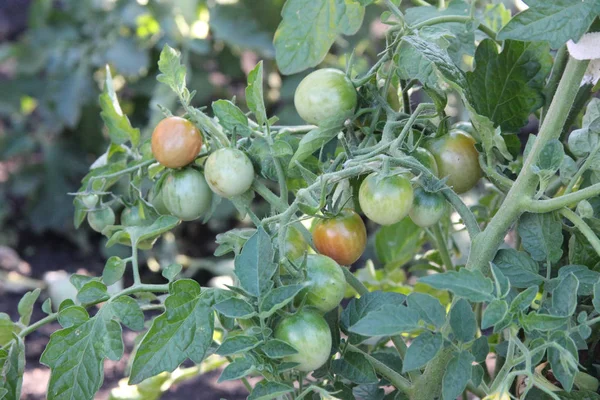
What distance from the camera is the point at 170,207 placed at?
81 cm

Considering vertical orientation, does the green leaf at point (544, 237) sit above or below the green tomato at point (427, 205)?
below

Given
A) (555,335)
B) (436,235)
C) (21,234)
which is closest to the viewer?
(555,335)

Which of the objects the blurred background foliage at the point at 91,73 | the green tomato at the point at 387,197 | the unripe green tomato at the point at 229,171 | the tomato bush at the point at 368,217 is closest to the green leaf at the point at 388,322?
the tomato bush at the point at 368,217

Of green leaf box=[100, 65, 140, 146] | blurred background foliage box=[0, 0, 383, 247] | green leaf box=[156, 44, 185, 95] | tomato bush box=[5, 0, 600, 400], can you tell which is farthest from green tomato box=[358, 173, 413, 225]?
blurred background foliage box=[0, 0, 383, 247]

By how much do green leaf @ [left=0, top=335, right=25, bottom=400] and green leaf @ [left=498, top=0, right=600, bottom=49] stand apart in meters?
0.62

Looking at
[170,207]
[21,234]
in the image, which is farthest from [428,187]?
[21,234]

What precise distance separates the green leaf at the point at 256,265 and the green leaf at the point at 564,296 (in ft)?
0.83

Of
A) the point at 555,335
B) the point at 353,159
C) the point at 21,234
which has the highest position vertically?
the point at 353,159

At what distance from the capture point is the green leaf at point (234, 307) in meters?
0.63

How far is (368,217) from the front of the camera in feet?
2.33

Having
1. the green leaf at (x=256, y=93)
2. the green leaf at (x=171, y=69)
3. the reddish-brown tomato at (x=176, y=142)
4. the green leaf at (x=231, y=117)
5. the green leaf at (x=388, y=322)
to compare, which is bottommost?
the green leaf at (x=388, y=322)

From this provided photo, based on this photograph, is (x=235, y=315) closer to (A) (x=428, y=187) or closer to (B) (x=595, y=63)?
(A) (x=428, y=187)

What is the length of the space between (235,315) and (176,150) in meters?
0.23

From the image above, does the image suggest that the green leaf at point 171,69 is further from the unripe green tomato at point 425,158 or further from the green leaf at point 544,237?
the green leaf at point 544,237
